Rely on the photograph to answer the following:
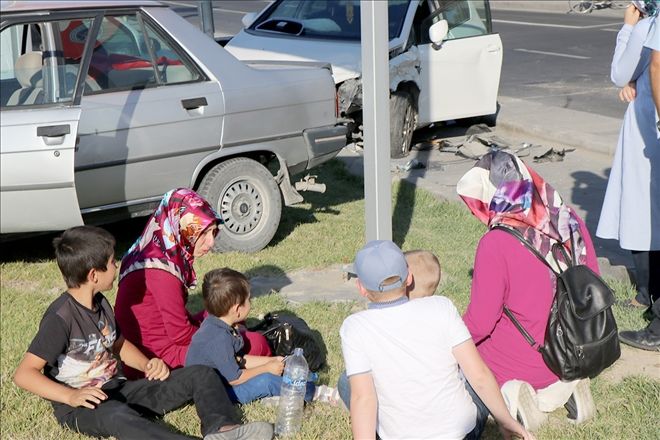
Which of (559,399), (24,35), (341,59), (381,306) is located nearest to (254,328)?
(559,399)

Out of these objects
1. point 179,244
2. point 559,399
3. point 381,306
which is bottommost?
point 559,399

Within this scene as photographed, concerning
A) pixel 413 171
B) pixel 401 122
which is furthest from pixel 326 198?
pixel 401 122

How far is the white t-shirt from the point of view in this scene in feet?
10.8

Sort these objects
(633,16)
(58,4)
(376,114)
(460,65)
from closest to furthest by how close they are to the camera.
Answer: (633,16), (376,114), (58,4), (460,65)

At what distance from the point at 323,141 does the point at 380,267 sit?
14.5 ft

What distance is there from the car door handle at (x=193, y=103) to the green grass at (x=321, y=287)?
42.1 inches

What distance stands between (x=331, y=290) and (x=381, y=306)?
10.5 feet

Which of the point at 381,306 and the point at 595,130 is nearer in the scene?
the point at 381,306

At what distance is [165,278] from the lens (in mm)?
4758

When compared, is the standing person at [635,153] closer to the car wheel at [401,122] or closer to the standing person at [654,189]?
the standing person at [654,189]

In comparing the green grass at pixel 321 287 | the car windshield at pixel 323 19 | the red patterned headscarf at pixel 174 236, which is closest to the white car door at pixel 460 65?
the car windshield at pixel 323 19

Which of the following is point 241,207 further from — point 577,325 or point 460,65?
point 460,65

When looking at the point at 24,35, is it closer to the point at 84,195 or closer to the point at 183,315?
the point at 84,195

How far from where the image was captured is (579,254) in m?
4.23
